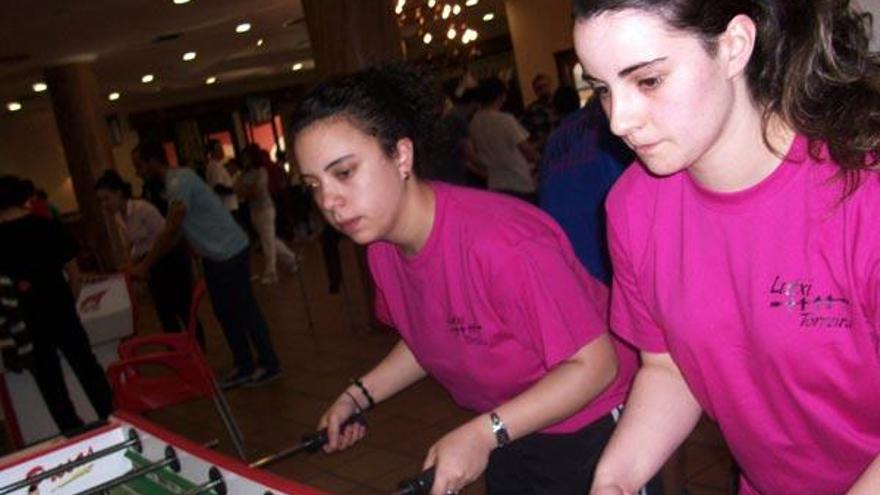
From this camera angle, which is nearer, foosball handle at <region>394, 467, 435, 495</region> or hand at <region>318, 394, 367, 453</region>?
foosball handle at <region>394, 467, 435, 495</region>

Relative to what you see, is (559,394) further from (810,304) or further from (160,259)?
(160,259)

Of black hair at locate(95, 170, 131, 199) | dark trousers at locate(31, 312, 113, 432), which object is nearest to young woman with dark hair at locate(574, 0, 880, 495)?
dark trousers at locate(31, 312, 113, 432)

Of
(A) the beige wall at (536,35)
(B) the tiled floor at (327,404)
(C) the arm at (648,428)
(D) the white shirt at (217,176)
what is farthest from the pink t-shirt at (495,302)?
(A) the beige wall at (536,35)

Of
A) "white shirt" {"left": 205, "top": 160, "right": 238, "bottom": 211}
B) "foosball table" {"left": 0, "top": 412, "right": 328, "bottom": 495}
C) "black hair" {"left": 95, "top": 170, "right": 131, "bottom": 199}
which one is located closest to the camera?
"foosball table" {"left": 0, "top": 412, "right": 328, "bottom": 495}

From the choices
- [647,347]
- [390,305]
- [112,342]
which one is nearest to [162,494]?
[390,305]

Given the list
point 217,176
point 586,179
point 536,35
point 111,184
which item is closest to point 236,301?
point 111,184

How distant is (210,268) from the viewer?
5246 millimetres

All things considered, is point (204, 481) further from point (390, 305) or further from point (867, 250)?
point (867, 250)

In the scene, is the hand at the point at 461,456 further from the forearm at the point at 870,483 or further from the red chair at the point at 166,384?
the red chair at the point at 166,384

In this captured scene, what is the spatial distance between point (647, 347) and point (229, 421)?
117 inches

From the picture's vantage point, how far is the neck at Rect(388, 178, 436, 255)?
1.80m

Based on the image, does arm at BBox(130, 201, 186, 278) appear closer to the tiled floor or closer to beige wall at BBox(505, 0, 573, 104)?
the tiled floor

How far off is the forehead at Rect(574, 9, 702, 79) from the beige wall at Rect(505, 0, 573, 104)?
11051 millimetres

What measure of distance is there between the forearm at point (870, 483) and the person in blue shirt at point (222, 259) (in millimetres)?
4416
